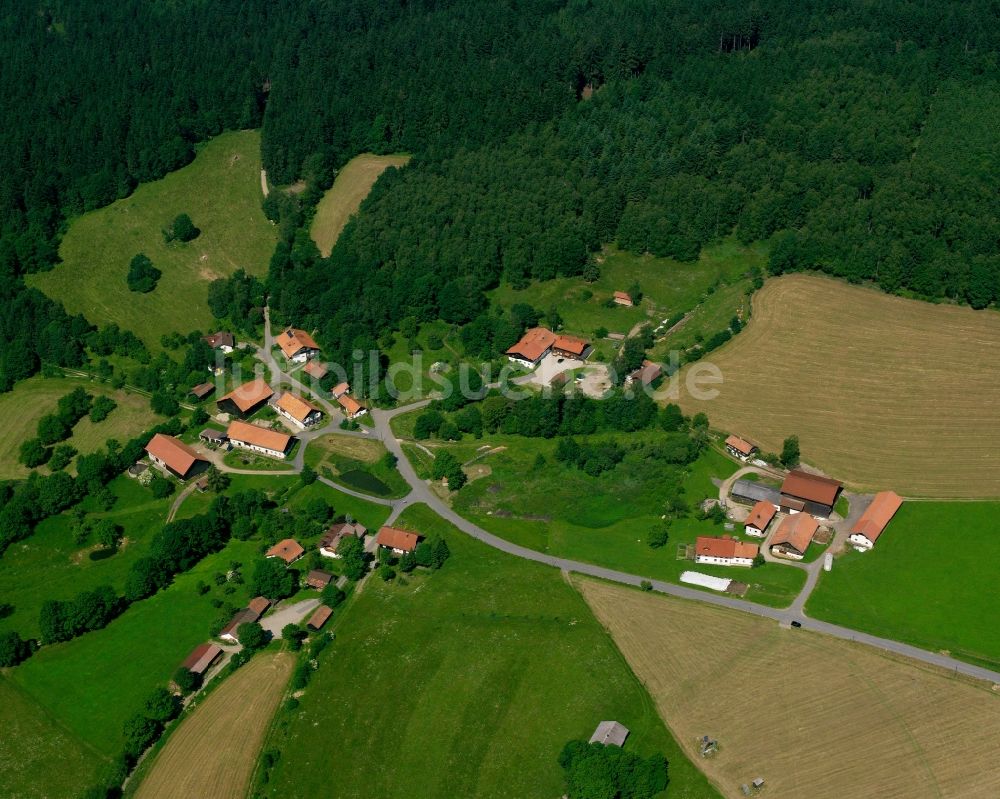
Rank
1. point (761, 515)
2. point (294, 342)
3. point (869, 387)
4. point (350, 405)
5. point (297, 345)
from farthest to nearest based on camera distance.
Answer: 1. point (294, 342)
2. point (297, 345)
3. point (350, 405)
4. point (869, 387)
5. point (761, 515)

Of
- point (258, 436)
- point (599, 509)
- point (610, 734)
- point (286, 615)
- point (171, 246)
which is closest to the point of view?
point (610, 734)

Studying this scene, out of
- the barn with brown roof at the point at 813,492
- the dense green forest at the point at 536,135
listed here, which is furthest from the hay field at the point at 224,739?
the dense green forest at the point at 536,135

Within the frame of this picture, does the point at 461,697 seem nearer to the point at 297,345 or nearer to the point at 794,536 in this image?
the point at 794,536

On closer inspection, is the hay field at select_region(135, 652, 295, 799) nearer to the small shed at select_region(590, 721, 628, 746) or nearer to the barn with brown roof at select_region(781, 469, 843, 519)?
the small shed at select_region(590, 721, 628, 746)

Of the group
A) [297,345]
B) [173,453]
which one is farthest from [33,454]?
[297,345]

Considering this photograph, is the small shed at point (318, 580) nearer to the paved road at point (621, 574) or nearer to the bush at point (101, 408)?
the paved road at point (621, 574)

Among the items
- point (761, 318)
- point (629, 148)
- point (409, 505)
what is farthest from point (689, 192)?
point (409, 505)
